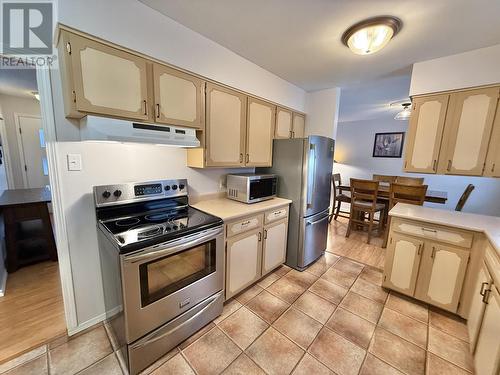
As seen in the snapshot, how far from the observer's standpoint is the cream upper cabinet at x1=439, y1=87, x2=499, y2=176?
6.29 ft

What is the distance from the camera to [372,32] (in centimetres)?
160

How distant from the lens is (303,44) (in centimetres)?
194

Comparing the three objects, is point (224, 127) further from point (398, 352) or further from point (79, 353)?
point (398, 352)

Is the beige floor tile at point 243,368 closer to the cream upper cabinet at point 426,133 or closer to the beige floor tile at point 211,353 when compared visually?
the beige floor tile at point 211,353

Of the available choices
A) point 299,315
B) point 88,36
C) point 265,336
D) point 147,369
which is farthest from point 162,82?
point 299,315

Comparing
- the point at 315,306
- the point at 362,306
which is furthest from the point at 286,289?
the point at 362,306

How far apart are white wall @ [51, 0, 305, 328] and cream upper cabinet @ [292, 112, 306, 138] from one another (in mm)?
1299

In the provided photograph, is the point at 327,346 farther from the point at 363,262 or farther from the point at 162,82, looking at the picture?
the point at 162,82

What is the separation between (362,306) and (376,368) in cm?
63

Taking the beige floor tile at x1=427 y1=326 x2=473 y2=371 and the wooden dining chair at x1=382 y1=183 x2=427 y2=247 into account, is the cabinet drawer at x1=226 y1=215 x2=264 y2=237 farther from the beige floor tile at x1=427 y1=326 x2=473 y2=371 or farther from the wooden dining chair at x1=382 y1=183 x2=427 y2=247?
the wooden dining chair at x1=382 y1=183 x2=427 y2=247


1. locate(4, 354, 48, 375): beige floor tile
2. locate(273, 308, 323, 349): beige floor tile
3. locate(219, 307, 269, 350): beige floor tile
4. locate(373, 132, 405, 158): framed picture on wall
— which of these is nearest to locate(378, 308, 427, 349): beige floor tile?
locate(273, 308, 323, 349): beige floor tile

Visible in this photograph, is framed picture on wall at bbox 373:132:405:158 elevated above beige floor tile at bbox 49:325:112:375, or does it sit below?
above

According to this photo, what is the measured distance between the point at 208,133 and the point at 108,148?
0.82 m

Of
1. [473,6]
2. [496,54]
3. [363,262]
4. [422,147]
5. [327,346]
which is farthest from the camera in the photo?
[363,262]
